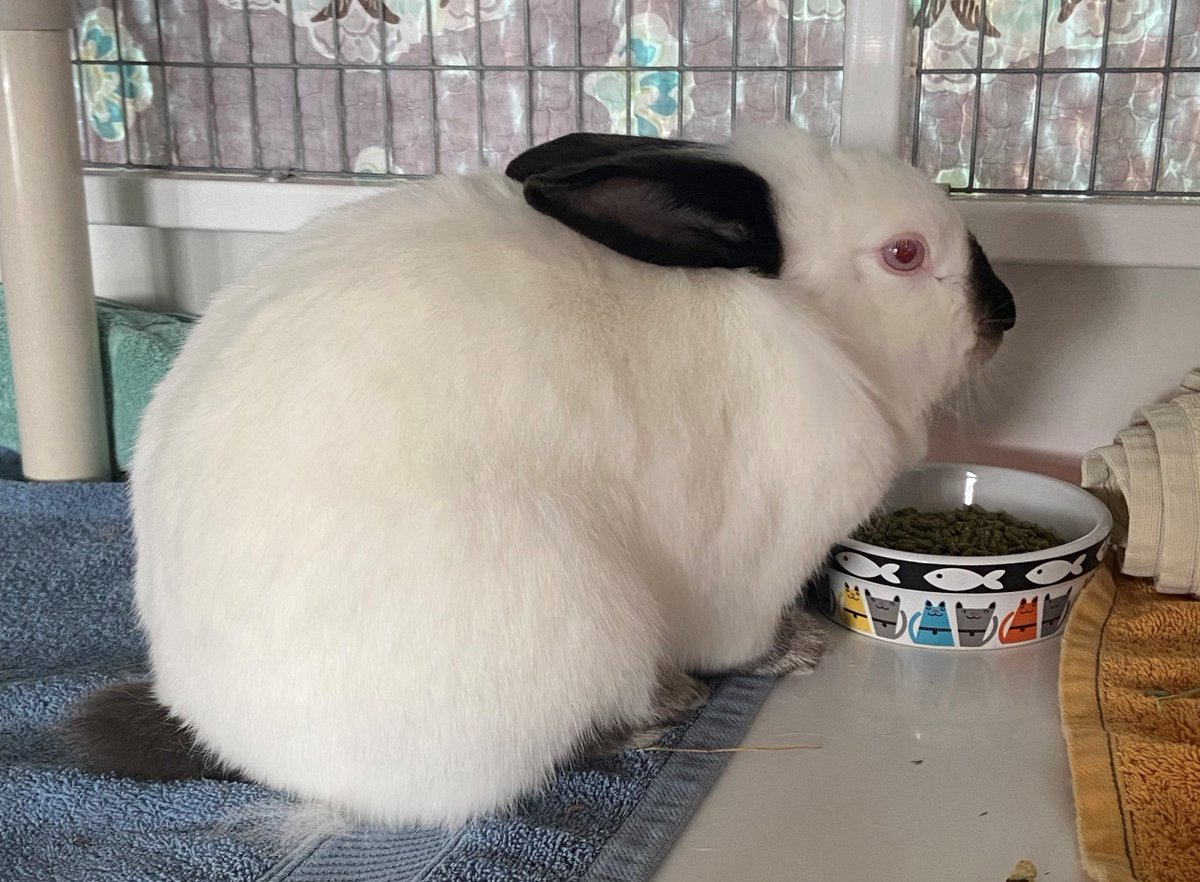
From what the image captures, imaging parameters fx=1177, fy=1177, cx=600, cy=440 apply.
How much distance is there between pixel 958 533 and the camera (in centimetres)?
119

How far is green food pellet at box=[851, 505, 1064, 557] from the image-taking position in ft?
3.79

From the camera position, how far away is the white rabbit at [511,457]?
2.70ft

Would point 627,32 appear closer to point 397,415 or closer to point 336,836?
point 397,415

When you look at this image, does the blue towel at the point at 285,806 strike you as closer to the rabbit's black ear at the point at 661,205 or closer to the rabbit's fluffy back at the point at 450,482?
the rabbit's fluffy back at the point at 450,482

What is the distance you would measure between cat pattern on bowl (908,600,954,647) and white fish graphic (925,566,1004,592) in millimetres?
22

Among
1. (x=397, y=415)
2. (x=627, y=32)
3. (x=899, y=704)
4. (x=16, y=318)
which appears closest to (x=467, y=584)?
(x=397, y=415)

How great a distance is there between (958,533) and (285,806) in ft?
2.28

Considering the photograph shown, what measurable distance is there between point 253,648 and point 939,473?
791 millimetres

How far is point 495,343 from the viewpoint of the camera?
34.0 inches

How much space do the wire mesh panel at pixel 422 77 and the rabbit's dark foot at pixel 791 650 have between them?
23.9 inches

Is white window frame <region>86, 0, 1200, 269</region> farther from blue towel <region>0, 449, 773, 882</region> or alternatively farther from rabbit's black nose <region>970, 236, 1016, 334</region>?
blue towel <region>0, 449, 773, 882</region>

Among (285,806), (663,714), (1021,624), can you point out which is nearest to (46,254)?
(285,806)

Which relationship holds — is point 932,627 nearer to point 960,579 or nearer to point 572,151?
point 960,579

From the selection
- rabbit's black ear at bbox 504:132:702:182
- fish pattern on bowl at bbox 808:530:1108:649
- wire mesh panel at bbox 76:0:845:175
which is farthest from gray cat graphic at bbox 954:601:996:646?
wire mesh panel at bbox 76:0:845:175
